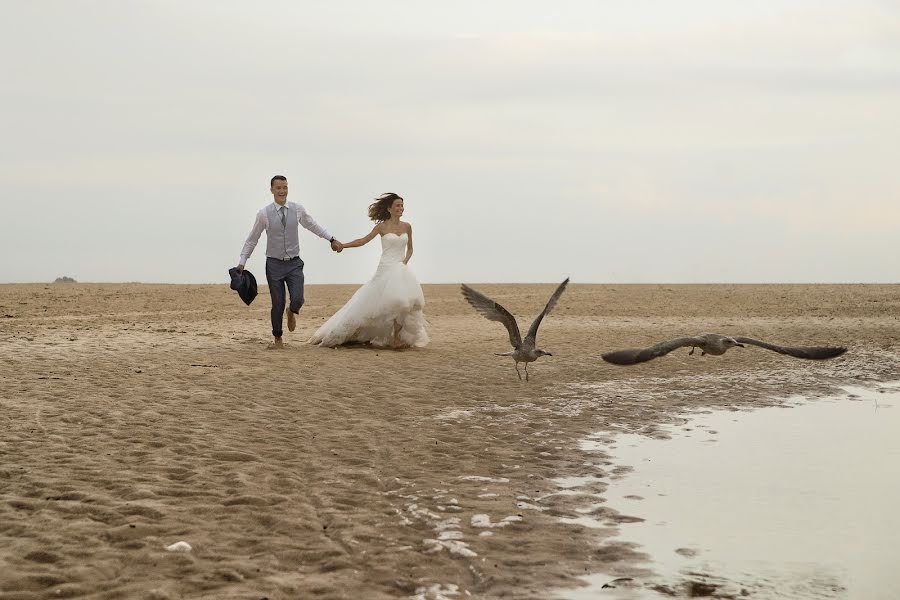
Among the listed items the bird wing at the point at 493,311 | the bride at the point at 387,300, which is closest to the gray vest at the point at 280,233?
the bride at the point at 387,300

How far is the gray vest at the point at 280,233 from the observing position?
14055mm

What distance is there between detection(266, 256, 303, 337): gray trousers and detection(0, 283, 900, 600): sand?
2.35 ft

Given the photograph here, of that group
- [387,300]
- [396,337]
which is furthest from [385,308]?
[396,337]

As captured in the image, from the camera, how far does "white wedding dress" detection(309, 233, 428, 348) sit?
1480 cm

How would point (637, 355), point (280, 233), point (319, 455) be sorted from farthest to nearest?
point (280, 233), point (637, 355), point (319, 455)

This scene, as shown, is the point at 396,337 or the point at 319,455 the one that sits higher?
the point at 396,337

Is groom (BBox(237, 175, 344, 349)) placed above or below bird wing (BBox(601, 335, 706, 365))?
above

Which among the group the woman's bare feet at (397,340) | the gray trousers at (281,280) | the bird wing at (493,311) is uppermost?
the gray trousers at (281,280)

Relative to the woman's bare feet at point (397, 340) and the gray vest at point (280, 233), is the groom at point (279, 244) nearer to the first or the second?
the gray vest at point (280, 233)

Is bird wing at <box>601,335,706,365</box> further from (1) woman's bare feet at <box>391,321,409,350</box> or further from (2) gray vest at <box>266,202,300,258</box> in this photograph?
(2) gray vest at <box>266,202,300,258</box>

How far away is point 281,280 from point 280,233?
780mm

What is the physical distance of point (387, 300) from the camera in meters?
14.8

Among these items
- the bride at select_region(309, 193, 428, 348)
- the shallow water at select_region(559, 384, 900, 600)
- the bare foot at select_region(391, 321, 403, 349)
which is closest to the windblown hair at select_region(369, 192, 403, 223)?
the bride at select_region(309, 193, 428, 348)

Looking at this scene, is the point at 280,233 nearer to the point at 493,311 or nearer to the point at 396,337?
the point at 396,337
